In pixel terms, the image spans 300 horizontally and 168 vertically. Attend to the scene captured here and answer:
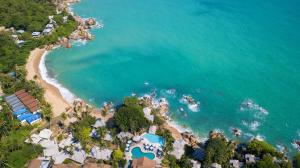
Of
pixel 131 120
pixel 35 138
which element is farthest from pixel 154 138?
pixel 35 138

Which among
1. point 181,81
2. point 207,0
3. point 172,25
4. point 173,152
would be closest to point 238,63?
point 181,81

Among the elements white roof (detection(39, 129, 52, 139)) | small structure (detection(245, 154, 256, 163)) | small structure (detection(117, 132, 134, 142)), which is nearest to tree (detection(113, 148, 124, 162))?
small structure (detection(117, 132, 134, 142))

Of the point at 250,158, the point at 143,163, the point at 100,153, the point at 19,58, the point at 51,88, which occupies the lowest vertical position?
the point at 51,88

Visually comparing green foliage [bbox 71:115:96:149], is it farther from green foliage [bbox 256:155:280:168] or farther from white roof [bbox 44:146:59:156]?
green foliage [bbox 256:155:280:168]

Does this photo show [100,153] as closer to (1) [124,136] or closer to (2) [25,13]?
(1) [124,136]

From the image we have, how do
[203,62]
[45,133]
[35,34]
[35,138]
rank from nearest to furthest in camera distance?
[35,138] < [45,133] < [203,62] < [35,34]

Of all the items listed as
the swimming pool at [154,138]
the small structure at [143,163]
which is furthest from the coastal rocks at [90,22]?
the small structure at [143,163]

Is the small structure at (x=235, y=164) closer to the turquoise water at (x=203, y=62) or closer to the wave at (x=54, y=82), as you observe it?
the turquoise water at (x=203, y=62)
